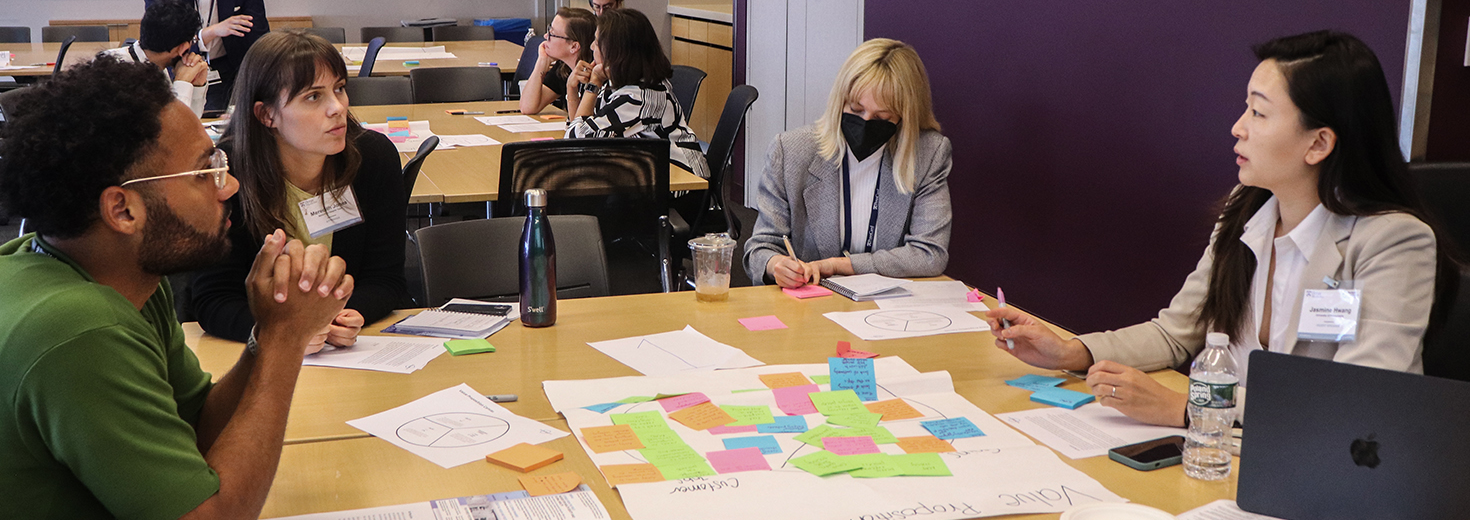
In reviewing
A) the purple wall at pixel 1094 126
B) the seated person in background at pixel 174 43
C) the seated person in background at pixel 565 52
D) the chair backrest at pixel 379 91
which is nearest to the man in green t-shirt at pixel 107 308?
the purple wall at pixel 1094 126

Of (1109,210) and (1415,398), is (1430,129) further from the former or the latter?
(1415,398)

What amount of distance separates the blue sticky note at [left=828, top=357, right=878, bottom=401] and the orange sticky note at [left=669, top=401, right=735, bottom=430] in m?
0.22

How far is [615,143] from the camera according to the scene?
3.33 m

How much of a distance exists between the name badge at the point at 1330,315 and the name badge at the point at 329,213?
5.93ft

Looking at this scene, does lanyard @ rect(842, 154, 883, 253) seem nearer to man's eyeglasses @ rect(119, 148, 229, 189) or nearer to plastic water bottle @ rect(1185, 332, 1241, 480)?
plastic water bottle @ rect(1185, 332, 1241, 480)

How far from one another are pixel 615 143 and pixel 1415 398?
2.43 metres

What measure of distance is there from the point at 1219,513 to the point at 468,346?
1.27 metres

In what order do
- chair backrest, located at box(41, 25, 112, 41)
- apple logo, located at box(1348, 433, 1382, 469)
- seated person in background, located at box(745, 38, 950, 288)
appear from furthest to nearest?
1. chair backrest, located at box(41, 25, 112, 41)
2. seated person in background, located at box(745, 38, 950, 288)
3. apple logo, located at box(1348, 433, 1382, 469)

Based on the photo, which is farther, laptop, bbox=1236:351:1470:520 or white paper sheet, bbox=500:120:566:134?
white paper sheet, bbox=500:120:566:134

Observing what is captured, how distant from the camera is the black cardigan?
7.26 feet

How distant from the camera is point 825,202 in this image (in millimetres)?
2924

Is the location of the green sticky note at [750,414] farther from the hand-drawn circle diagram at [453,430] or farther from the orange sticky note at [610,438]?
the hand-drawn circle diagram at [453,430]

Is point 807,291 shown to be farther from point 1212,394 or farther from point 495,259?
point 1212,394

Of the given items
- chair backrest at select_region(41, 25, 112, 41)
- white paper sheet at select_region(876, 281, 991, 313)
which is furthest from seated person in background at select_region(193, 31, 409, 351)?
chair backrest at select_region(41, 25, 112, 41)
